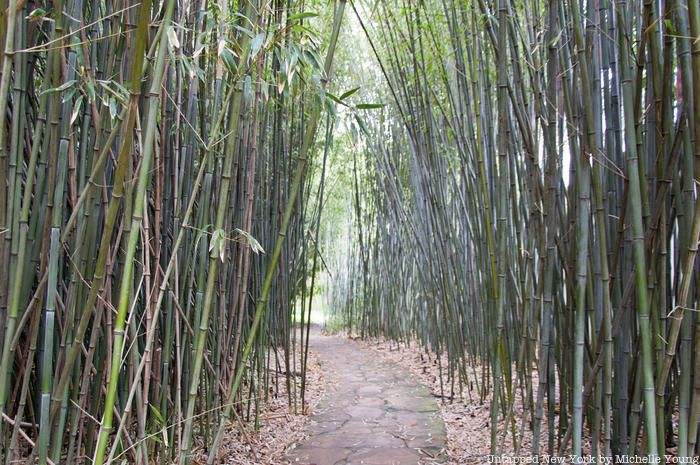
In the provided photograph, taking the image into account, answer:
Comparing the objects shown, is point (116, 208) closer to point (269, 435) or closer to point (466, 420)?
point (269, 435)

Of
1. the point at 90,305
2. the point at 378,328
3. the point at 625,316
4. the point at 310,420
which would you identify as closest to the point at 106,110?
the point at 90,305

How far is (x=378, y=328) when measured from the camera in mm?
6754

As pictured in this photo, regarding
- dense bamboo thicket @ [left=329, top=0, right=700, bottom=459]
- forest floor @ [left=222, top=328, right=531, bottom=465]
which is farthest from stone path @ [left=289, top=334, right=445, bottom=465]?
dense bamboo thicket @ [left=329, top=0, right=700, bottom=459]

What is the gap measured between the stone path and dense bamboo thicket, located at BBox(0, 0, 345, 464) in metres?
0.59

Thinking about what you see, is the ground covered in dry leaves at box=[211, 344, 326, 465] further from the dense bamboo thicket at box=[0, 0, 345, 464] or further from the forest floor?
the dense bamboo thicket at box=[0, 0, 345, 464]

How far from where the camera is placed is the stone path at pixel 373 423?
2197 millimetres

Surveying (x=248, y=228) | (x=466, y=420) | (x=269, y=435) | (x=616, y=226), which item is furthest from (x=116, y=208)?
(x=466, y=420)

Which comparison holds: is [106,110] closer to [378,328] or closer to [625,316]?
[625,316]

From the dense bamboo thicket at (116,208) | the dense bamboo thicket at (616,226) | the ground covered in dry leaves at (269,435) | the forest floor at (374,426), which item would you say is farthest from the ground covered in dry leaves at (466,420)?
the dense bamboo thicket at (116,208)

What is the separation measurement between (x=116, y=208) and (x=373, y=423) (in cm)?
207

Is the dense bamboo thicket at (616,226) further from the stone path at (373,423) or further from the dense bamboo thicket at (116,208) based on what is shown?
the dense bamboo thicket at (116,208)

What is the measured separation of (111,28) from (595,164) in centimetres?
130

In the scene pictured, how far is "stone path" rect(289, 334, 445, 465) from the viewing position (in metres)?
2.20

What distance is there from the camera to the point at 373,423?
273 cm
